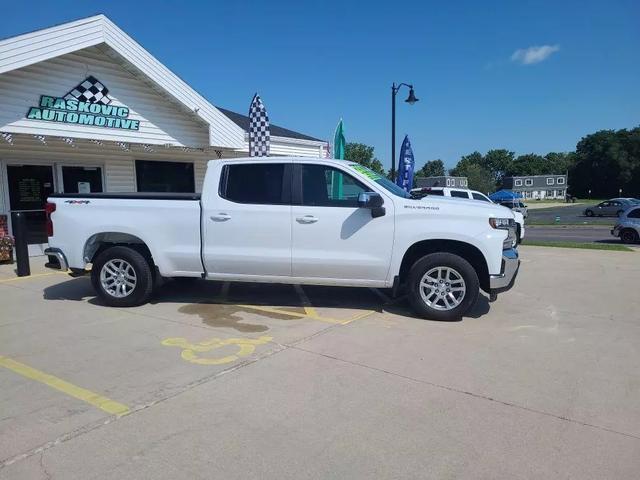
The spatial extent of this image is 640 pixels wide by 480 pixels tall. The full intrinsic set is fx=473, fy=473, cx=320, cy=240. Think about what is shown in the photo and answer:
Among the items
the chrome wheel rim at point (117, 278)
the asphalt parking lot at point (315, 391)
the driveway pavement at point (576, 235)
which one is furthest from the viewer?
the driveway pavement at point (576, 235)

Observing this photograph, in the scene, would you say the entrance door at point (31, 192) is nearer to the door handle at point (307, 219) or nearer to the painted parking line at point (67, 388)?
the painted parking line at point (67, 388)

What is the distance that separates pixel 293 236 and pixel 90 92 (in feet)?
26.3

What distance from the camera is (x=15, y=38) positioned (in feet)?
30.2

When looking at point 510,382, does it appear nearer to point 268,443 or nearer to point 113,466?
point 268,443

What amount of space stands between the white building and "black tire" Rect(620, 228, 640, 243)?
47.5 feet

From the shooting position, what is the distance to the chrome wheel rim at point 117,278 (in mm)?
6418

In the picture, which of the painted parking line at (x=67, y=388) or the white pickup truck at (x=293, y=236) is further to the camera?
the white pickup truck at (x=293, y=236)

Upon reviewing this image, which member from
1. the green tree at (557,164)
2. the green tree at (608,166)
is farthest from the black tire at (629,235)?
the green tree at (557,164)

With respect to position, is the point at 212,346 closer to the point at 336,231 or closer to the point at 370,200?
the point at 336,231

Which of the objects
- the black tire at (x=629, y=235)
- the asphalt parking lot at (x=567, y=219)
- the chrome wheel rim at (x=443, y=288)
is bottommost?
the asphalt parking lot at (x=567, y=219)

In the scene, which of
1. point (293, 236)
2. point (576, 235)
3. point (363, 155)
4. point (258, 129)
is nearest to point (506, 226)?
point (293, 236)

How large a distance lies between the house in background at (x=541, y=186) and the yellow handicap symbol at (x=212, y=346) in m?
119

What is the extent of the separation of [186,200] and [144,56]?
23.5 feet

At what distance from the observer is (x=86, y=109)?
434 inches
